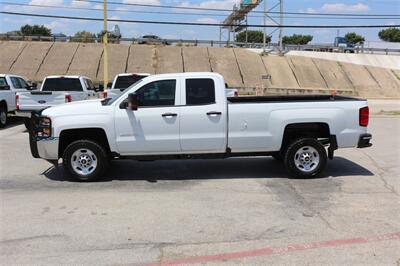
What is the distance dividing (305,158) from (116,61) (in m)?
38.6

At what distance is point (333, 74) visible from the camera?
47969 millimetres

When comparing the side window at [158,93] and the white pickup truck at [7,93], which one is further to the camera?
the white pickup truck at [7,93]

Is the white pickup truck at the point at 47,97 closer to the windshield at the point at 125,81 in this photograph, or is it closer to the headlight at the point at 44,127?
the windshield at the point at 125,81

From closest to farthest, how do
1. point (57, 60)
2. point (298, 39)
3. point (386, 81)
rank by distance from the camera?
point (57, 60) → point (386, 81) → point (298, 39)

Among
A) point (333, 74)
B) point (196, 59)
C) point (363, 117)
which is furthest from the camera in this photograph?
point (333, 74)

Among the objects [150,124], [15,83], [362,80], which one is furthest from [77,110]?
[362,80]

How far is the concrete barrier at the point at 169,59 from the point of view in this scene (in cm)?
4466

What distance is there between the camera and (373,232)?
5797 millimetres

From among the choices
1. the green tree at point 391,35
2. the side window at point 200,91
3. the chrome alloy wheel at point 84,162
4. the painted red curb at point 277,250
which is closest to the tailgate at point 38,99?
the chrome alloy wheel at point 84,162

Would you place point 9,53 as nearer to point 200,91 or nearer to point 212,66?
point 212,66

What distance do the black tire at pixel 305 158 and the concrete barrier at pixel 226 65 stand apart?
109 ft

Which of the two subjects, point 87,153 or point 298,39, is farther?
point 298,39

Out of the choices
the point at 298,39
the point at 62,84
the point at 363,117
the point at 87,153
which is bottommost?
the point at 87,153

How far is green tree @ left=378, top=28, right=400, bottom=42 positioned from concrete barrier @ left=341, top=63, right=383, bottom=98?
87.7 m
